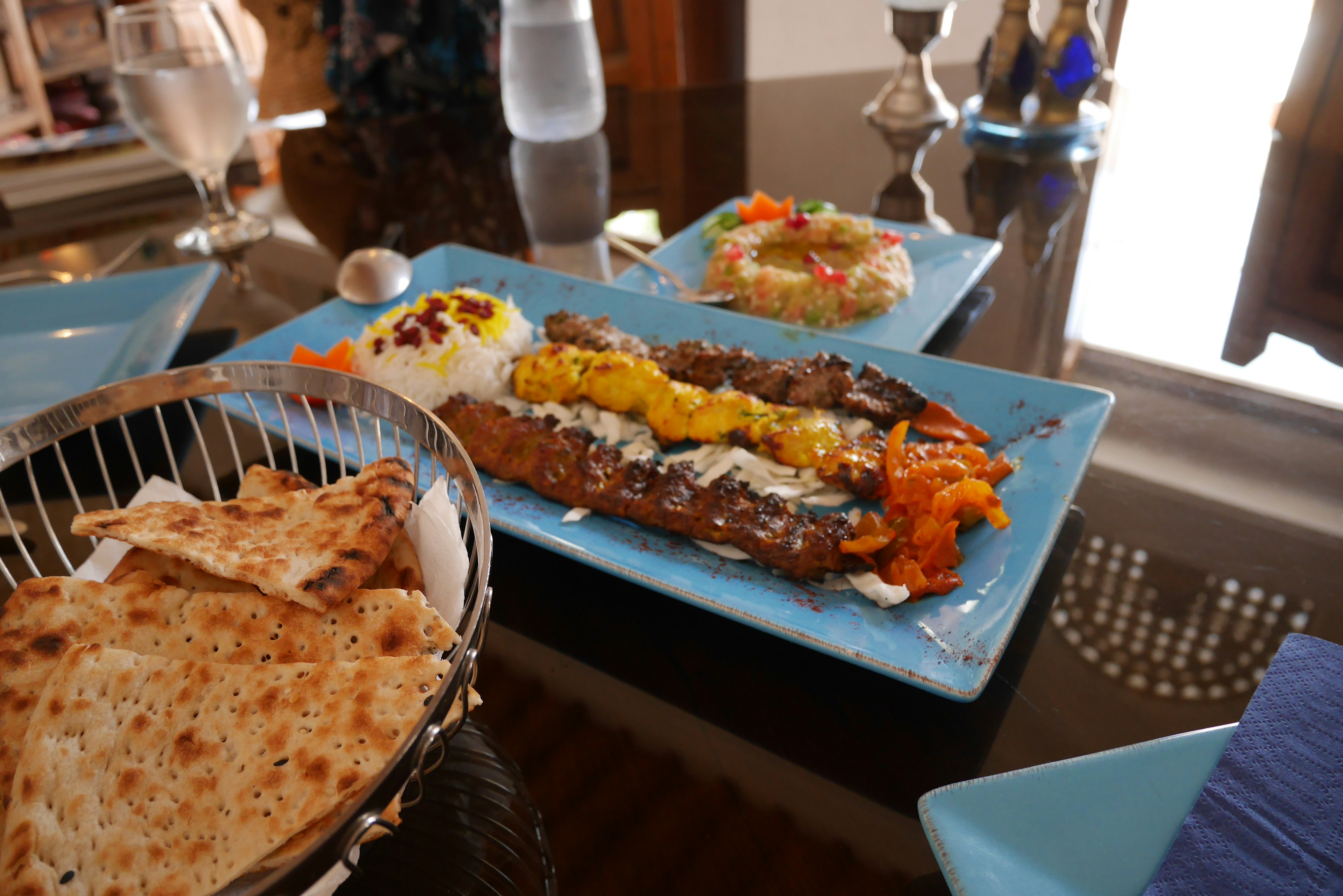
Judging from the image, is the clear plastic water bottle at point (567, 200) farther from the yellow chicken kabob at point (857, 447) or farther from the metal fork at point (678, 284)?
the yellow chicken kabob at point (857, 447)

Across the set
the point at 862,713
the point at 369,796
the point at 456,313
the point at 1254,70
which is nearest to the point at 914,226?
the point at 456,313

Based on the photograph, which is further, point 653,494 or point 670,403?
point 670,403

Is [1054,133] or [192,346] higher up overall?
[1054,133]

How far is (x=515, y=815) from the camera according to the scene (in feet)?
3.59

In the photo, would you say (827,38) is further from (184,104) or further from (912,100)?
(184,104)

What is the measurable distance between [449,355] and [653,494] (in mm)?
743

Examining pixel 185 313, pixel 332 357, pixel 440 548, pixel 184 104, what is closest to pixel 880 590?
pixel 440 548

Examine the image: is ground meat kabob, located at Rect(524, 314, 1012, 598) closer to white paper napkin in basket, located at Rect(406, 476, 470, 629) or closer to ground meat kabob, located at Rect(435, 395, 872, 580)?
ground meat kabob, located at Rect(435, 395, 872, 580)

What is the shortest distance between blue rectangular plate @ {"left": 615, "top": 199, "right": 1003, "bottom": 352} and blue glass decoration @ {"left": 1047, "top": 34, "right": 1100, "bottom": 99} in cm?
105

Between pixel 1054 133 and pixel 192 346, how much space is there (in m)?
3.16

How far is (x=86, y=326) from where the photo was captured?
7.30ft

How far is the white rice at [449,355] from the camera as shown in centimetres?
201

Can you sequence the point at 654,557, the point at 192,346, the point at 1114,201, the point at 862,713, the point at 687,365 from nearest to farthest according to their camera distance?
1. the point at 862,713
2. the point at 654,557
3. the point at 687,365
4. the point at 192,346
5. the point at 1114,201

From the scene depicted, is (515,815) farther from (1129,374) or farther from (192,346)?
(192,346)
